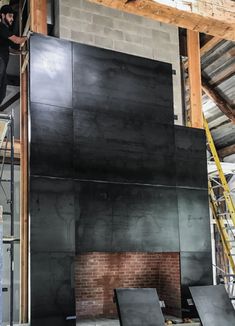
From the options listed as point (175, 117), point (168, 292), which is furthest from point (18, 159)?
point (168, 292)

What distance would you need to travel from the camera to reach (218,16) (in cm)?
562

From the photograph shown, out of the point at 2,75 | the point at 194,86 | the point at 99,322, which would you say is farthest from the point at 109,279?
the point at 2,75

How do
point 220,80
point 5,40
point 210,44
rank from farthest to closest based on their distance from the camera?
1. point 220,80
2. point 210,44
3. point 5,40

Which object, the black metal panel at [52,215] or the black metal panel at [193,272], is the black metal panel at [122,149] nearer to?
the black metal panel at [52,215]

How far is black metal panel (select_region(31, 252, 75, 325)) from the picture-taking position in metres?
6.96

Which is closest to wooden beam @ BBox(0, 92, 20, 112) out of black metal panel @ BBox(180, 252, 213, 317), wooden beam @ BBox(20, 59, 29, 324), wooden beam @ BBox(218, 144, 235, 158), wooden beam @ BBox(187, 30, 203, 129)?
wooden beam @ BBox(20, 59, 29, 324)

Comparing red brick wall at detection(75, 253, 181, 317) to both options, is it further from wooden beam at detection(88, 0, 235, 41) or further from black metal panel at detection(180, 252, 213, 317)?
wooden beam at detection(88, 0, 235, 41)

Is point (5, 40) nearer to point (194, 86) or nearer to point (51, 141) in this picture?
point (51, 141)

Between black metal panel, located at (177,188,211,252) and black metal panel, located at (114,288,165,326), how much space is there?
1.24 m

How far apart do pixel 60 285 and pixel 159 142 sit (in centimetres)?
323

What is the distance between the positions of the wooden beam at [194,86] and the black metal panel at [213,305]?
323 cm

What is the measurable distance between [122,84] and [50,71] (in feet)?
4.65

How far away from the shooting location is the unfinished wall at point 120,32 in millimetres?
8289

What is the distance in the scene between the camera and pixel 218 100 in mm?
11898
